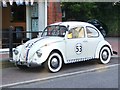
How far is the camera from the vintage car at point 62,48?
34.7 feet

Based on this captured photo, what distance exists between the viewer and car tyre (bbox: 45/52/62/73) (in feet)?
34.8

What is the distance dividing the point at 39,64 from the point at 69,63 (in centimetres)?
151

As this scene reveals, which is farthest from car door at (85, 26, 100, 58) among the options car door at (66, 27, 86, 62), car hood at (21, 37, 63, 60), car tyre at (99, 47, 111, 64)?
car hood at (21, 37, 63, 60)

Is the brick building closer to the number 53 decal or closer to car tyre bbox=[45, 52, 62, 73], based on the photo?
the number 53 decal

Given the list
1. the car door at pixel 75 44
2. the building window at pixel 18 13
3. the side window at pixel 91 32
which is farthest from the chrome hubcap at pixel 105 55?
the building window at pixel 18 13

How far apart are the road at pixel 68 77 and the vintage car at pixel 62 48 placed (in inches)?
12.3

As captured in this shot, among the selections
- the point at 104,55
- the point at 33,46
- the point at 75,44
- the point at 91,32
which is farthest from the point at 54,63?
the point at 104,55

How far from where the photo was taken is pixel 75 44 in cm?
1134

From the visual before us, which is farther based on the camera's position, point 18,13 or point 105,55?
point 18,13

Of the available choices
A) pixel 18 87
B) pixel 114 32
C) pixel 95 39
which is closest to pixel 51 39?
pixel 95 39

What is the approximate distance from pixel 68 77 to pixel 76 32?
224cm

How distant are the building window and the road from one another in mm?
5164

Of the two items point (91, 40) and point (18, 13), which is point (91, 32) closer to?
point (91, 40)

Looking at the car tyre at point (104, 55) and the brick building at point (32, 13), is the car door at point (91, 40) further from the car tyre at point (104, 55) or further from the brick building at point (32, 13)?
the brick building at point (32, 13)
